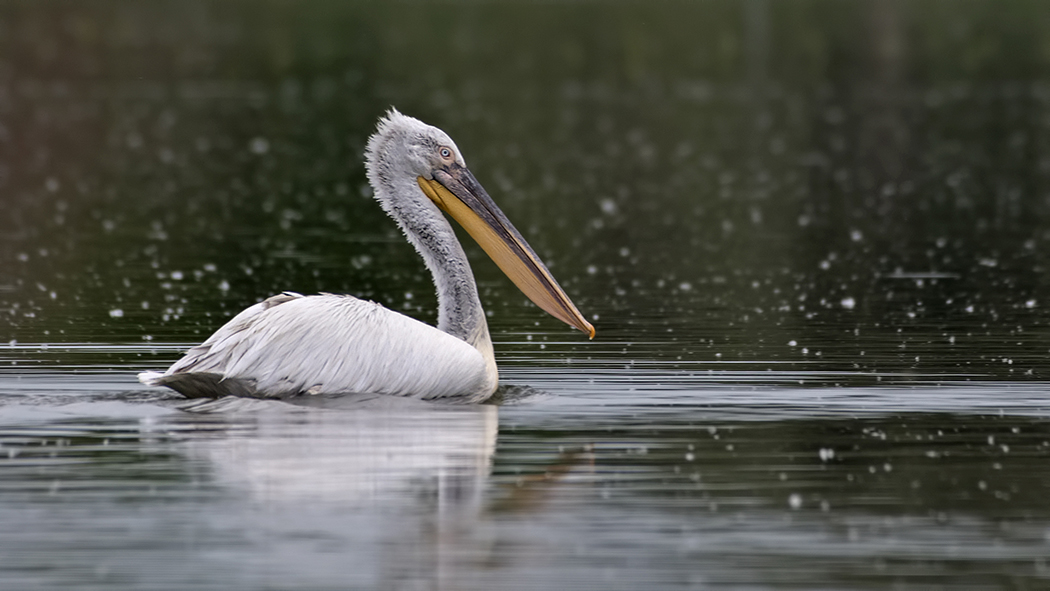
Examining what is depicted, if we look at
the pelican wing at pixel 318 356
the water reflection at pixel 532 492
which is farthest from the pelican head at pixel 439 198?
the pelican wing at pixel 318 356

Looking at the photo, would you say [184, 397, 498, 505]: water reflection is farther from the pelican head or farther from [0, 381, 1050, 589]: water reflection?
the pelican head

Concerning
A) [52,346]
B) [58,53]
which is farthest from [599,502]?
[58,53]

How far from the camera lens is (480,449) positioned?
→ 7.64 meters

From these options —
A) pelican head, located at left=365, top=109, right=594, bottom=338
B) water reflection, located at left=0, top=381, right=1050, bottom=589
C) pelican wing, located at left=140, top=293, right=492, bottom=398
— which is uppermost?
pelican head, located at left=365, top=109, right=594, bottom=338

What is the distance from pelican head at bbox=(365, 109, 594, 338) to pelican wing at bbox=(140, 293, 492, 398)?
3.77ft

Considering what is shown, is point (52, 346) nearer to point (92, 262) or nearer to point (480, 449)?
point (480, 449)

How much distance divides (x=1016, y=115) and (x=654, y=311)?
22538 millimetres

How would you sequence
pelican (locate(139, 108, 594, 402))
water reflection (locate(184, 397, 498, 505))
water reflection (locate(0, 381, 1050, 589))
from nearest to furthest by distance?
1. water reflection (locate(0, 381, 1050, 589))
2. water reflection (locate(184, 397, 498, 505))
3. pelican (locate(139, 108, 594, 402))

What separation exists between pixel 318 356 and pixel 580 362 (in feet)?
7.11

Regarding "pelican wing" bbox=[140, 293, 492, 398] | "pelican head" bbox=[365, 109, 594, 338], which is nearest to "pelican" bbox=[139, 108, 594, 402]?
"pelican wing" bbox=[140, 293, 492, 398]

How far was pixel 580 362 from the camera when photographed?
10.2 m

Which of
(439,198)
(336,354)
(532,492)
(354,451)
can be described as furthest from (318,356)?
(532,492)

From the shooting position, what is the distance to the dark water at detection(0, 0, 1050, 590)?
606 centimetres

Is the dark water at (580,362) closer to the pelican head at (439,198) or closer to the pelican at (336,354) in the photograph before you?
the pelican at (336,354)
